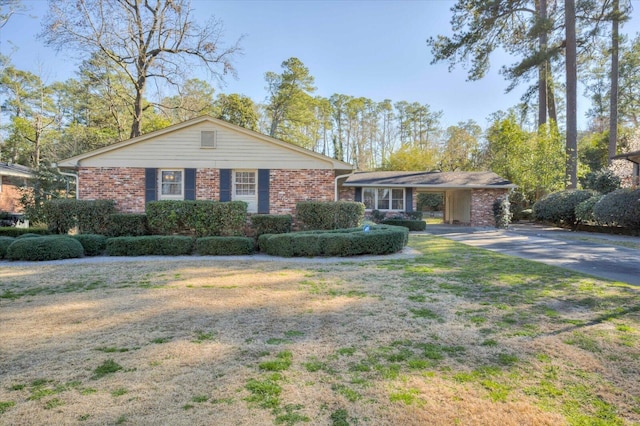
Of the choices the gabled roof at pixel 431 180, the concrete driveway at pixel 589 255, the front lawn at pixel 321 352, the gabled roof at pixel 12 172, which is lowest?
the front lawn at pixel 321 352

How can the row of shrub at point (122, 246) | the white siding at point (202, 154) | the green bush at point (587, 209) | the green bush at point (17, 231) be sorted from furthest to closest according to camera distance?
the green bush at point (587, 209) → the white siding at point (202, 154) → the green bush at point (17, 231) → the row of shrub at point (122, 246)

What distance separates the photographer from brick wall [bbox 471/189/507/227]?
21016 mm

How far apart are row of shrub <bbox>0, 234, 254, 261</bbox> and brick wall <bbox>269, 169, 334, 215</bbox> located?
3.35 meters

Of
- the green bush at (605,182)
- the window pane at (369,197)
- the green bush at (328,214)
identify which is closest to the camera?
the green bush at (328,214)

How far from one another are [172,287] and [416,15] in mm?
15453

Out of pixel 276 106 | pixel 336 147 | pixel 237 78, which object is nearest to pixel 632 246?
pixel 237 78

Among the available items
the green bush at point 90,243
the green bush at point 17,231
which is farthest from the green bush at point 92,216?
the green bush at point 90,243

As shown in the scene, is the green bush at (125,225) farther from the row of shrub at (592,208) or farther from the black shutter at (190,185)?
the row of shrub at (592,208)

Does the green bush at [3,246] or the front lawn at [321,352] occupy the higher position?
the green bush at [3,246]

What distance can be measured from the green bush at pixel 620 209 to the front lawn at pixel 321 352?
37.0ft

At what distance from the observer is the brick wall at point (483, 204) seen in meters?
21.0

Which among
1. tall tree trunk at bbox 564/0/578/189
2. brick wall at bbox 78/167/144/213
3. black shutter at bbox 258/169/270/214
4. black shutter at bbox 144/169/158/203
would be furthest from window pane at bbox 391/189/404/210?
brick wall at bbox 78/167/144/213

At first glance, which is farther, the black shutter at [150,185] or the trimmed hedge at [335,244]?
the black shutter at [150,185]

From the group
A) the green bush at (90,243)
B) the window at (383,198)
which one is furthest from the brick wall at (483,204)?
the green bush at (90,243)
